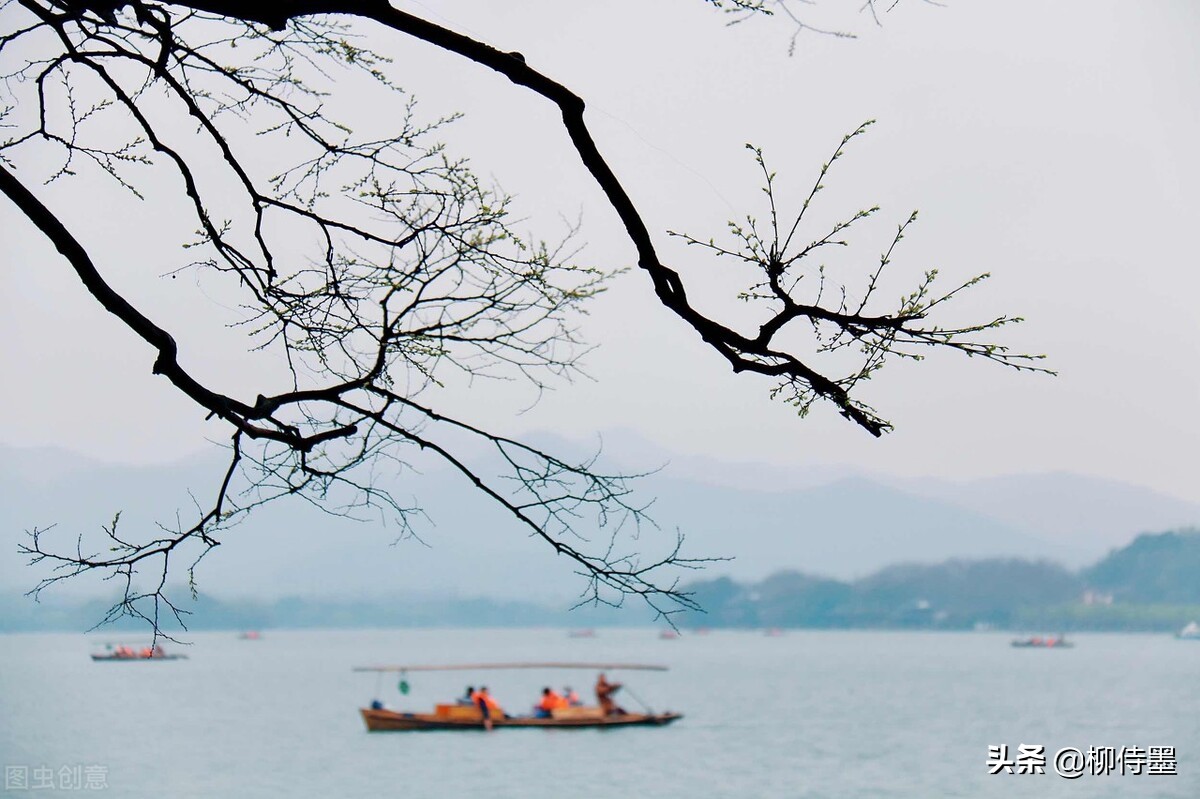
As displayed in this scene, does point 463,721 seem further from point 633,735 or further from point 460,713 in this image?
point 633,735

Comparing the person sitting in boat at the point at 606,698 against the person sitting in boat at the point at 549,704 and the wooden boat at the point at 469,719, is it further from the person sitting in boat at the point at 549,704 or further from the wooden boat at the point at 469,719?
the person sitting in boat at the point at 549,704

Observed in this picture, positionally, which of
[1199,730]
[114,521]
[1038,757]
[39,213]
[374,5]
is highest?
[374,5]

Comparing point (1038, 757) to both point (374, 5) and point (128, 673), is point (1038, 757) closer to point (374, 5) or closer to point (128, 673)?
point (374, 5)

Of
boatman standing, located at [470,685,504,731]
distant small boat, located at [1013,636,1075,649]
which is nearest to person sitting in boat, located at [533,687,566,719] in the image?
boatman standing, located at [470,685,504,731]

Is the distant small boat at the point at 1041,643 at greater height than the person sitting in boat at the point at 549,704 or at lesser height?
lesser

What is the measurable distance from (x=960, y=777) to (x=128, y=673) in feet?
188

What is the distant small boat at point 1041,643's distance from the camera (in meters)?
92.3

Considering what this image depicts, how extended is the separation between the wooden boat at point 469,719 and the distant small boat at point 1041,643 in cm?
7014

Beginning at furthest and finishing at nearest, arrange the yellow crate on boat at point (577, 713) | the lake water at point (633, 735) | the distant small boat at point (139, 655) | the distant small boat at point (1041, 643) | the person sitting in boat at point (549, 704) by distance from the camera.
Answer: the distant small boat at point (1041, 643) → the person sitting in boat at point (549, 704) → the yellow crate on boat at point (577, 713) → the lake water at point (633, 735) → the distant small boat at point (139, 655)

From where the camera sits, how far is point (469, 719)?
26.5 metres

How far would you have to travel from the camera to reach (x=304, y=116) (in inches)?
127

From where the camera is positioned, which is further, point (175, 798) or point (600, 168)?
point (175, 798)

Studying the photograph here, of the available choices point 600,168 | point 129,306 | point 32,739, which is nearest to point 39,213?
point 129,306

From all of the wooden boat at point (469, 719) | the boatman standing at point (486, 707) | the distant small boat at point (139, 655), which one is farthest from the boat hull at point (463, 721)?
the distant small boat at point (139, 655)
